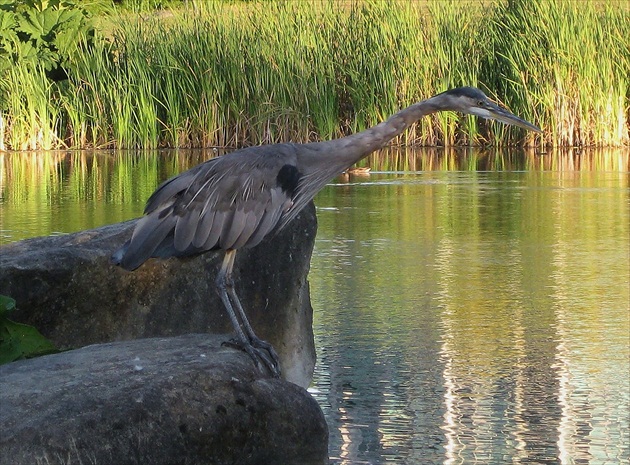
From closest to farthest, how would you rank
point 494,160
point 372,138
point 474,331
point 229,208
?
point 229,208, point 372,138, point 474,331, point 494,160

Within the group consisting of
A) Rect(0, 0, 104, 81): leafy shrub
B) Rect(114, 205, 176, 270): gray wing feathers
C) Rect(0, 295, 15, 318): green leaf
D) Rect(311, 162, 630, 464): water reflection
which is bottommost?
Rect(311, 162, 630, 464): water reflection

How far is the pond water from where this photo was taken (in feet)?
16.4

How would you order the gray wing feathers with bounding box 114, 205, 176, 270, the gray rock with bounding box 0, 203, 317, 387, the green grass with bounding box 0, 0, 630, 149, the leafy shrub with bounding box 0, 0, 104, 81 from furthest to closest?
the leafy shrub with bounding box 0, 0, 104, 81, the green grass with bounding box 0, 0, 630, 149, the gray rock with bounding box 0, 203, 317, 387, the gray wing feathers with bounding box 114, 205, 176, 270

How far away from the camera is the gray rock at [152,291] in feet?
17.1

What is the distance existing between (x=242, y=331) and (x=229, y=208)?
0.50 metres

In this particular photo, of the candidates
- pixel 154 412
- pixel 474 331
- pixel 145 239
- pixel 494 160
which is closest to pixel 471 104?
pixel 145 239

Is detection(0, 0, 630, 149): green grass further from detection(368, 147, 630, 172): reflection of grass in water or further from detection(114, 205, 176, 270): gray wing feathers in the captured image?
detection(114, 205, 176, 270): gray wing feathers

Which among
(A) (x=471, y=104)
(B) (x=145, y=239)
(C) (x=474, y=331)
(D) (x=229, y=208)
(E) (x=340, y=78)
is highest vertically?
(E) (x=340, y=78)

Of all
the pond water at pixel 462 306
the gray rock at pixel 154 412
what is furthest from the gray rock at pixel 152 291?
the gray rock at pixel 154 412

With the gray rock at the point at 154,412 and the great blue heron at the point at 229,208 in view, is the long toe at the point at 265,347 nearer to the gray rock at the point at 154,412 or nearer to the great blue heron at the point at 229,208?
the great blue heron at the point at 229,208

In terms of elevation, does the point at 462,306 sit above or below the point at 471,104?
below

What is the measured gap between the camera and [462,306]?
7070 mm

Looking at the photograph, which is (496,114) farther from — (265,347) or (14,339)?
(14,339)

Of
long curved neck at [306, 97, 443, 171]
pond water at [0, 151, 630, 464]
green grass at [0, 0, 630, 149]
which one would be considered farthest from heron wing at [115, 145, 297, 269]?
green grass at [0, 0, 630, 149]
